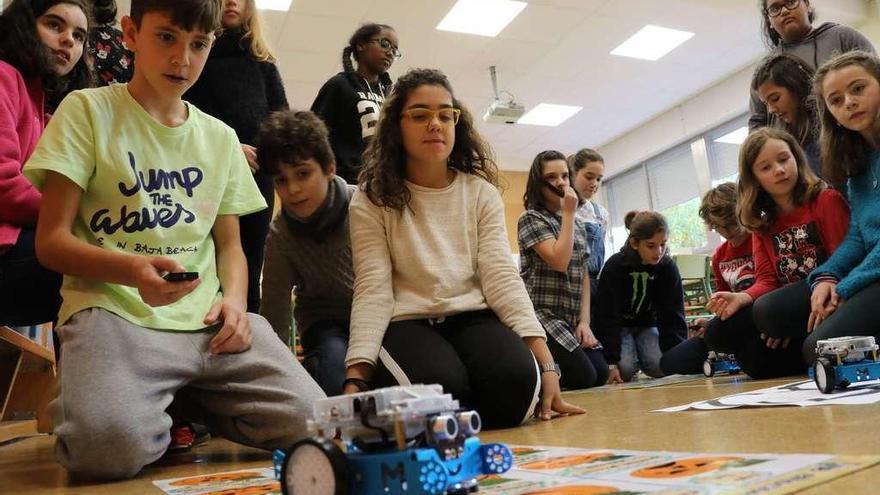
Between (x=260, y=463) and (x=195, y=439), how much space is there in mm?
487

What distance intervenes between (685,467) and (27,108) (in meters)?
1.42

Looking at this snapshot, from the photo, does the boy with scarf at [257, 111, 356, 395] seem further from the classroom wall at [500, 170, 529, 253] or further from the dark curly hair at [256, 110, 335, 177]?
the classroom wall at [500, 170, 529, 253]

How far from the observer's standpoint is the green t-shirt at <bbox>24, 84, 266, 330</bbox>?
3.63 ft

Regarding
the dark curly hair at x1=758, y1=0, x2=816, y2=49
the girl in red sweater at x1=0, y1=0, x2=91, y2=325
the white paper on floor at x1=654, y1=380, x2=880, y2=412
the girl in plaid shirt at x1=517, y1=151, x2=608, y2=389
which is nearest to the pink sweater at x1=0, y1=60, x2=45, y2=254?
the girl in red sweater at x1=0, y1=0, x2=91, y2=325

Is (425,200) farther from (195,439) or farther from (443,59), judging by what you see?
(443,59)

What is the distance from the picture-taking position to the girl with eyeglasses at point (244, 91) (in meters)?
1.66

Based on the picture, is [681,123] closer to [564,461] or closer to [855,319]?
[855,319]

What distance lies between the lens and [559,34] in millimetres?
4832

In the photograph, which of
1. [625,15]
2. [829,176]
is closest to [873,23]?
[625,15]

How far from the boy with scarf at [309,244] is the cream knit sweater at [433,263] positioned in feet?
0.47

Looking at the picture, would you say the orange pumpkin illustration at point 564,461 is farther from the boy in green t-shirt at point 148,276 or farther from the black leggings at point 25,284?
the black leggings at point 25,284

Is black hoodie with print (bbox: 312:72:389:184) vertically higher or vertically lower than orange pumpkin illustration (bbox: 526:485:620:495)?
higher

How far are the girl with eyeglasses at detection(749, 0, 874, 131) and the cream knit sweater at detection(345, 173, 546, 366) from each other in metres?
1.34

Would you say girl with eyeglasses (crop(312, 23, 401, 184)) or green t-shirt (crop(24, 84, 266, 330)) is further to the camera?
girl with eyeglasses (crop(312, 23, 401, 184))
